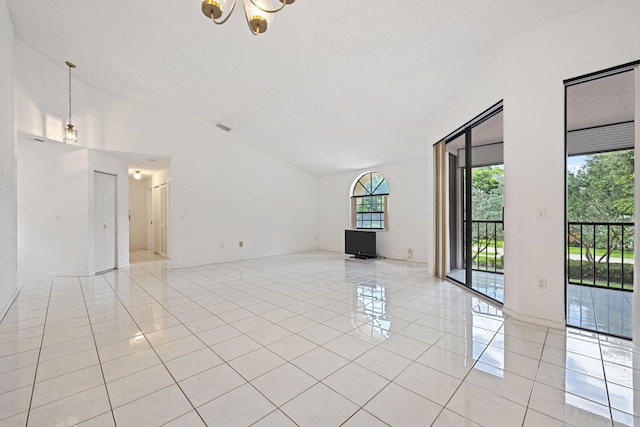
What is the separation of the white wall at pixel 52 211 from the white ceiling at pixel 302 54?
5.28 ft

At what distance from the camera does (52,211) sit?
15.9ft

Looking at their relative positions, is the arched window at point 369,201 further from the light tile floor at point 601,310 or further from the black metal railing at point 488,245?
the light tile floor at point 601,310

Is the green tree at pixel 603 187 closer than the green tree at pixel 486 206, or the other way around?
the green tree at pixel 603 187

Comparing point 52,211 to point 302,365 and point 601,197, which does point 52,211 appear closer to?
point 302,365

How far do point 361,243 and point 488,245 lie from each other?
2840 mm

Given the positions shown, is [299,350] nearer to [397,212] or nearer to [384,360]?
[384,360]

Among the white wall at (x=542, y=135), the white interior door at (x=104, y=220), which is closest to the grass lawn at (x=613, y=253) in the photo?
the white wall at (x=542, y=135)

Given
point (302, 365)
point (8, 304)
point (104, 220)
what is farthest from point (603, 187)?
point (104, 220)

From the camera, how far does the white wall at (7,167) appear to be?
2.99 metres

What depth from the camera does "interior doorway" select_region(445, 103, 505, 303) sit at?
432 centimetres

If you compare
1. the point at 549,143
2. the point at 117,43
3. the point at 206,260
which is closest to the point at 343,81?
the point at 549,143

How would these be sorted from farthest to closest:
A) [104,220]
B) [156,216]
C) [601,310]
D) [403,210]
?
1. [156,216]
2. [403,210]
3. [104,220]
4. [601,310]

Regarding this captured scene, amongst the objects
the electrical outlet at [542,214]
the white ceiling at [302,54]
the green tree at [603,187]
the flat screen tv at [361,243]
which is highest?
the white ceiling at [302,54]

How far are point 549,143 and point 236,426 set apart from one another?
3.46 metres
